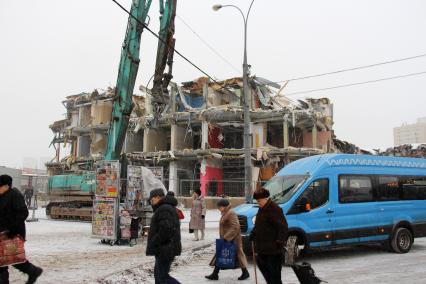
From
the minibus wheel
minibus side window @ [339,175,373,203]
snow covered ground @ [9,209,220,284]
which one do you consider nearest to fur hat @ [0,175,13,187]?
snow covered ground @ [9,209,220,284]

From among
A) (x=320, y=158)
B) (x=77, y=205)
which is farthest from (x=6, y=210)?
(x=77, y=205)

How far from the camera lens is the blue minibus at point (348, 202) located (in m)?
9.65

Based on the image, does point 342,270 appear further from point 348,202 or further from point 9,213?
point 9,213

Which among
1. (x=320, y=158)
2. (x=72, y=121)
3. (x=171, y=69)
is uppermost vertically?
(x=72, y=121)

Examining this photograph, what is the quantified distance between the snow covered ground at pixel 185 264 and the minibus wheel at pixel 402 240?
22 cm

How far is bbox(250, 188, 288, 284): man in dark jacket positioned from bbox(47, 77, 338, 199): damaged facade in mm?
25534

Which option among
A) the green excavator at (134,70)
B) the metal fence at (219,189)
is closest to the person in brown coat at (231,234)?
the green excavator at (134,70)

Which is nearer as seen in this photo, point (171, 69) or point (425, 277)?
point (425, 277)

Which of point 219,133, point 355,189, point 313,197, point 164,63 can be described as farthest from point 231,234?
point 219,133

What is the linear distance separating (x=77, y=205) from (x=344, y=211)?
622 inches

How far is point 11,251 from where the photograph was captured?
5.87m

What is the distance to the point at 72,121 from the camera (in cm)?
4938

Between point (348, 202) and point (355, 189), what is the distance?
1.43 feet

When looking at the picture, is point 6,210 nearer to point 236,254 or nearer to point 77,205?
point 236,254
